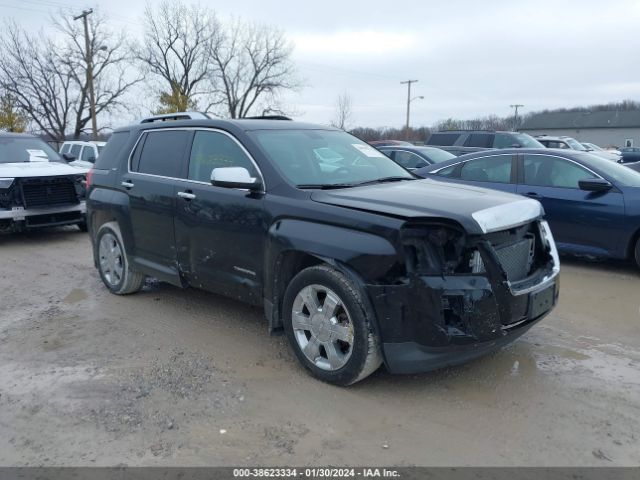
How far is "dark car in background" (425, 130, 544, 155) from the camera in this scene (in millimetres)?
16109

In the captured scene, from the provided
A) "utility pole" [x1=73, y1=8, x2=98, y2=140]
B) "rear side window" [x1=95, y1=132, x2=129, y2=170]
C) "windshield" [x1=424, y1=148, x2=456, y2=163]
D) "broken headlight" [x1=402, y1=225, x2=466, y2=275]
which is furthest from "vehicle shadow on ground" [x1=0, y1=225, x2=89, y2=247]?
"utility pole" [x1=73, y1=8, x2=98, y2=140]

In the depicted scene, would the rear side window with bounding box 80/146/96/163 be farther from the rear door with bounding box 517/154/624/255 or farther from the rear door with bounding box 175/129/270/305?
the rear door with bounding box 517/154/624/255

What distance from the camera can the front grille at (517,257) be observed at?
347 centimetres

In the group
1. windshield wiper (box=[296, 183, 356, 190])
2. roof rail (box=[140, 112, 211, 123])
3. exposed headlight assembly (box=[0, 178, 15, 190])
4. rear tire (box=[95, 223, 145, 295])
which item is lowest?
rear tire (box=[95, 223, 145, 295])

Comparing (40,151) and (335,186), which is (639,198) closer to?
(335,186)

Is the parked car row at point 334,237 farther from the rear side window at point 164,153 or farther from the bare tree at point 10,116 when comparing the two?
the bare tree at point 10,116

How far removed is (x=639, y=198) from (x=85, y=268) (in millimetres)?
7075

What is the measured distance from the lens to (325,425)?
3.17 m

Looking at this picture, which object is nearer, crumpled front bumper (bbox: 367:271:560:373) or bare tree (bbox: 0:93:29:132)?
crumpled front bumper (bbox: 367:271:560:373)

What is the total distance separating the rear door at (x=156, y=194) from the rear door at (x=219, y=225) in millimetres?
143

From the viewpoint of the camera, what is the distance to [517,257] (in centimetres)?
364

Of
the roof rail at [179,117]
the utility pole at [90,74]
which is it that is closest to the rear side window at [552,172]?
the roof rail at [179,117]

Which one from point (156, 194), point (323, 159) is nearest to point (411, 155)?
point (323, 159)

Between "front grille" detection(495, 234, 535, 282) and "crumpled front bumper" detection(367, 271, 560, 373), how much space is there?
0.25 m
